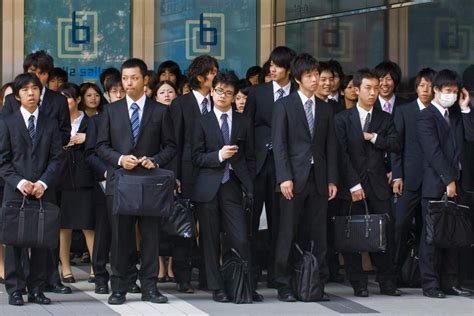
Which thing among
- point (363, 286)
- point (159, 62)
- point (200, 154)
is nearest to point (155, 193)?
point (200, 154)

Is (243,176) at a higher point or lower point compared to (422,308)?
higher

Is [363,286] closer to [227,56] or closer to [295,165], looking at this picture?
[295,165]

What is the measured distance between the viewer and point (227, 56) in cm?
1652

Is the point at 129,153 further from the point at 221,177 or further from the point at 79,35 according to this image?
the point at 79,35

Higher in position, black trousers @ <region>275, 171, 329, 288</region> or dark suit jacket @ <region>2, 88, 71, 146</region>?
dark suit jacket @ <region>2, 88, 71, 146</region>

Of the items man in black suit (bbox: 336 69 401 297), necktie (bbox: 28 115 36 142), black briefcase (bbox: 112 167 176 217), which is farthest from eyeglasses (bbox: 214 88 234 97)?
necktie (bbox: 28 115 36 142)

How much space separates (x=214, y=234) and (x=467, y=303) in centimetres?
230

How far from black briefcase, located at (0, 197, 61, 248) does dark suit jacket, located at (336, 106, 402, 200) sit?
9.00ft

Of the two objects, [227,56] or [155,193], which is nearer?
[155,193]

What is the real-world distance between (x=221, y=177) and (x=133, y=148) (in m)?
0.84

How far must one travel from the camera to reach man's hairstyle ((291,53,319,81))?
11.2 metres

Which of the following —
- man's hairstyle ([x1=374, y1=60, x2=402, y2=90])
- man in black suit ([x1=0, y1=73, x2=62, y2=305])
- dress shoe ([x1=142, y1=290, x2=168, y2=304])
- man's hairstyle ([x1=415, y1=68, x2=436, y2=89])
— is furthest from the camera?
man's hairstyle ([x1=374, y1=60, x2=402, y2=90])

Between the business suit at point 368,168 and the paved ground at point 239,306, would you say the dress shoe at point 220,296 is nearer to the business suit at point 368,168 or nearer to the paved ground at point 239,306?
the paved ground at point 239,306

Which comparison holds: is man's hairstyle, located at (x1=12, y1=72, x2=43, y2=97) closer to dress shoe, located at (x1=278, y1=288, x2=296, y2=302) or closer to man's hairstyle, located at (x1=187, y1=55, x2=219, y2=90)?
man's hairstyle, located at (x1=187, y1=55, x2=219, y2=90)
